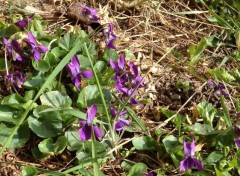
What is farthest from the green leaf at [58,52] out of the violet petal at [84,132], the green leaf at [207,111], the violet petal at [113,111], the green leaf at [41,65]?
the green leaf at [207,111]

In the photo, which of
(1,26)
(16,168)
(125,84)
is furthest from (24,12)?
(16,168)

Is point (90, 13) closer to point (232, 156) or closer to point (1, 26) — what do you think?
point (1, 26)

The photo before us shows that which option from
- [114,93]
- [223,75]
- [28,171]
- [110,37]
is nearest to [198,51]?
[223,75]

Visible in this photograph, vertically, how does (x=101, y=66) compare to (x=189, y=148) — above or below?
above

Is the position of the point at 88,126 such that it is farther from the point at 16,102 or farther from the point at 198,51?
the point at 198,51

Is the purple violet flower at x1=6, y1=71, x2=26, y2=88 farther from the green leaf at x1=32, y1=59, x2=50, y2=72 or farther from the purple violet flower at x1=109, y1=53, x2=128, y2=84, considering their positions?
the purple violet flower at x1=109, y1=53, x2=128, y2=84
